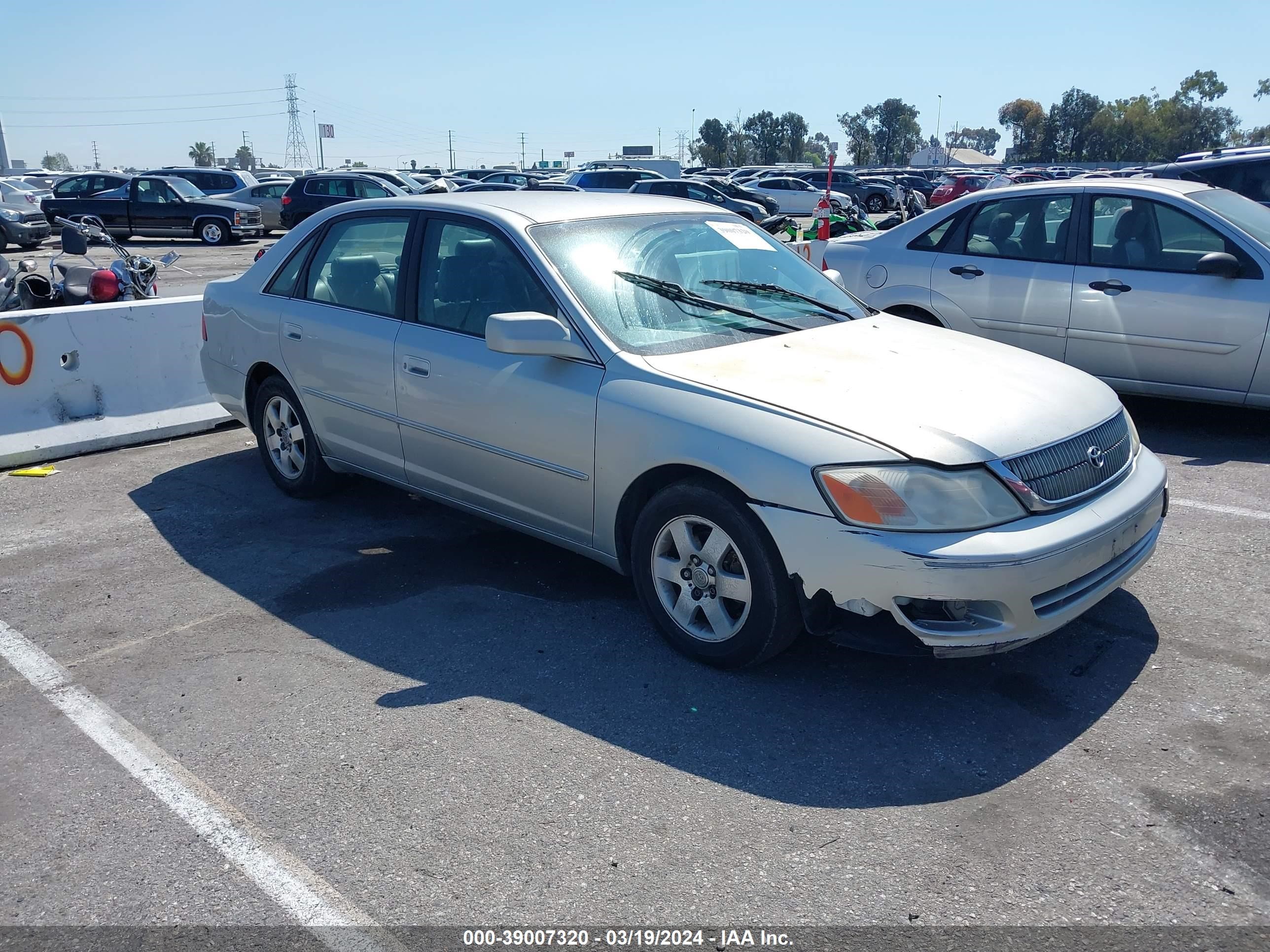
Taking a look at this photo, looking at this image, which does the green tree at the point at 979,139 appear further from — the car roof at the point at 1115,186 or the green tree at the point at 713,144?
the car roof at the point at 1115,186

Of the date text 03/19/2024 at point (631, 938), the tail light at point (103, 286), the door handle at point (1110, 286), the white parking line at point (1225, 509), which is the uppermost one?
the door handle at point (1110, 286)

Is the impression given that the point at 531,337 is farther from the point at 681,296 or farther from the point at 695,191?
the point at 695,191

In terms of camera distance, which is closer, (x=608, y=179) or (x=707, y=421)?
(x=707, y=421)

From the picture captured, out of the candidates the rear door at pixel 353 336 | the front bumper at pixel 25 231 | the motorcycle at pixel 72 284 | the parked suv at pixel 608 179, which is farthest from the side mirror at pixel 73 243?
the parked suv at pixel 608 179

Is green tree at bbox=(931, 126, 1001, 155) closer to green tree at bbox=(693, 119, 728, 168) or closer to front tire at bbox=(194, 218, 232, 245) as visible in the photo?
green tree at bbox=(693, 119, 728, 168)

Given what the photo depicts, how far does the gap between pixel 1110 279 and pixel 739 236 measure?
320cm

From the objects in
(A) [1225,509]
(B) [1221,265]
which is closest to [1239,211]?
(B) [1221,265]

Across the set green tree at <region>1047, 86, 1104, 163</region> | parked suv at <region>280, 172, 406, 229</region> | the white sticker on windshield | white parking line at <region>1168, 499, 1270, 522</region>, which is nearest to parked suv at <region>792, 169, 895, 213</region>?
parked suv at <region>280, 172, 406, 229</region>

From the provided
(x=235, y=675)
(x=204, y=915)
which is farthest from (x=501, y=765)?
(x=235, y=675)

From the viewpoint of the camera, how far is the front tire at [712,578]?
3.66 m

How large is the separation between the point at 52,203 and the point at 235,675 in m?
28.0

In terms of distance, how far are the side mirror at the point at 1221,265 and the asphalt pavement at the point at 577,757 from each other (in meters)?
2.27

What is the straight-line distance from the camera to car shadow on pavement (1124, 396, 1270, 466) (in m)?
6.55

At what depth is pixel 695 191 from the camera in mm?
26250
